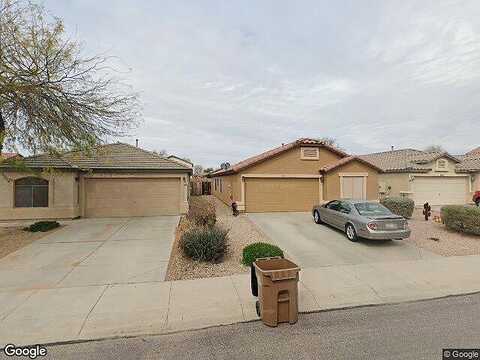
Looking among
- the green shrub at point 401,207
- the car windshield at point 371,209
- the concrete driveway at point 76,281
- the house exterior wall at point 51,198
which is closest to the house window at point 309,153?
the green shrub at point 401,207

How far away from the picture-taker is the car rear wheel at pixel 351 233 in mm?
9602

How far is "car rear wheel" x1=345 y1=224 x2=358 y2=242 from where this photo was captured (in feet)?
31.5

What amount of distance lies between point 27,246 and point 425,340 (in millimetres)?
11719

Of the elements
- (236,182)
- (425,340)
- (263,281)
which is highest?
(236,182)

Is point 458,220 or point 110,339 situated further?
point 458,220

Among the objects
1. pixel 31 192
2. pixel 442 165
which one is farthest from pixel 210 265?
pixel 442 165

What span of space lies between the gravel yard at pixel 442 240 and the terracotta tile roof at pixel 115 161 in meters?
12.1

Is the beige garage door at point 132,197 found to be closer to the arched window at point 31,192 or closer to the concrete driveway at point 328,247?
the arched window at point 31,192

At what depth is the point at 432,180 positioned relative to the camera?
20047 millimetres

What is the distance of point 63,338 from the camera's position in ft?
13.1

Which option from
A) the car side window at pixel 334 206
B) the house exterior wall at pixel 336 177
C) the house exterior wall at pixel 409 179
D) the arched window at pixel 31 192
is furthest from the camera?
the house exterior wall at pixel 409 179

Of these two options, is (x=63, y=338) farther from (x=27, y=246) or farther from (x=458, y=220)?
(x=458, y=220)

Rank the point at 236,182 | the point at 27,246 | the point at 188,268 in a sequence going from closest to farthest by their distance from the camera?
the point at 188,268, the point at 27,246, the point at 236,182

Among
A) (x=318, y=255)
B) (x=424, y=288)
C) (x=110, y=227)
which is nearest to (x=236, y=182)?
(x=110, y=227)
